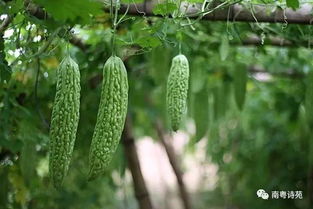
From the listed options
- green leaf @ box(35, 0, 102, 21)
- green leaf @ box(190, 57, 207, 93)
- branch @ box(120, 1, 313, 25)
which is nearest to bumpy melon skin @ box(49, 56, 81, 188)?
green leaf @ box(35, 0, 102, 21)

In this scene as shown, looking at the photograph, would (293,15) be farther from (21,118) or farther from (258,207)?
(258,207)

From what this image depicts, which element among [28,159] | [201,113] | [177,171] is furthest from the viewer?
[177,171]

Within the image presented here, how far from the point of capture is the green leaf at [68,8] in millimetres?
1200

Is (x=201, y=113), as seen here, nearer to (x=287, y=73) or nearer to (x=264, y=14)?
(x=264, y=14)

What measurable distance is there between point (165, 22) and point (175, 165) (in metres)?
2.36

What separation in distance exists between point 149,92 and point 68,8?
2.52m

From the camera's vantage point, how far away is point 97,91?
9.24ft

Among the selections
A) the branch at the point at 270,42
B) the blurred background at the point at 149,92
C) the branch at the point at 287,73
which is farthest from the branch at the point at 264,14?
the branch at the point at 287,73

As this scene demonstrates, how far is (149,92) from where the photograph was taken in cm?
373

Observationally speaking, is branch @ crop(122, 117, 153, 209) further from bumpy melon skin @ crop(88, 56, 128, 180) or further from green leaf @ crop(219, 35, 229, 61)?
bumpy melon skin @ crop(88, 56, 128, 180)

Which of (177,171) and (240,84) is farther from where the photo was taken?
(177,171)

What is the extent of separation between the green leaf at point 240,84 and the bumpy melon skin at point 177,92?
1.16m

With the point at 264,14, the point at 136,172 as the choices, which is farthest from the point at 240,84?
the point at 264,14

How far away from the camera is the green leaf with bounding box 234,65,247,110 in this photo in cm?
283
